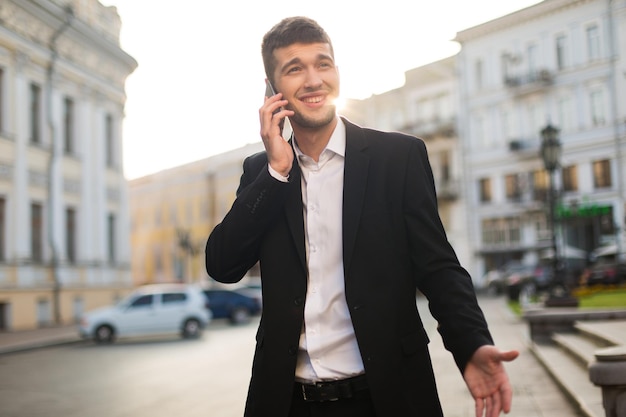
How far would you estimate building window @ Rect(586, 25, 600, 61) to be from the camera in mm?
40781

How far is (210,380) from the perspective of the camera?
38.2ft

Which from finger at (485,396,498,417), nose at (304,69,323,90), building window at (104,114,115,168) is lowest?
finger at (485,396,498,417)

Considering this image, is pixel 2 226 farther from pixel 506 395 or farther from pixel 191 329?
pixel 506 395

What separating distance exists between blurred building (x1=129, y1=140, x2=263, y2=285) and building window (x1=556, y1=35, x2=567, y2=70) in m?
24.4

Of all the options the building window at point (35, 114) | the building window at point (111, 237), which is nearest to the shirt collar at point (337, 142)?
the building window at point (35, 114)

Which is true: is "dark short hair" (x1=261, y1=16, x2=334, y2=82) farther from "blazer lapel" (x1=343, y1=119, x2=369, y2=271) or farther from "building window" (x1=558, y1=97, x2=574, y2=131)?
"building window" (x1=558, y1=97, x2=574, y2=131)

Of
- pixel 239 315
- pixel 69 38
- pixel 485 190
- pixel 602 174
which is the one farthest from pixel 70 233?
pixel 602 174

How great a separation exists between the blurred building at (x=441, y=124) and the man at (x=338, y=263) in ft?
153

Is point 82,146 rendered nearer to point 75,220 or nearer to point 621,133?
point 75,220

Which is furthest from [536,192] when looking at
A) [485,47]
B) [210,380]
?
[210,380]

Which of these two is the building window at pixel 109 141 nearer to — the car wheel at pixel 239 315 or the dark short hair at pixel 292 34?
the car wheel at pixel 239 315

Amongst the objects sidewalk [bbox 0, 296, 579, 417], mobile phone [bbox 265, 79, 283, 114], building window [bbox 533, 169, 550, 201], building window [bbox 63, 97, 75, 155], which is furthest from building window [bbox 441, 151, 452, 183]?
mobile phone [bbox 265, 79, 283, 114]

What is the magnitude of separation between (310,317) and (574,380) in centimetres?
730

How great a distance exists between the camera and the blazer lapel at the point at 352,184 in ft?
7.67
